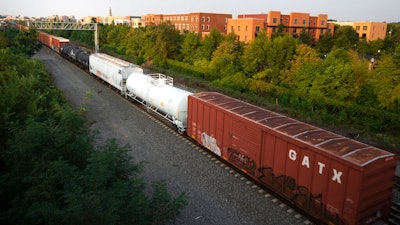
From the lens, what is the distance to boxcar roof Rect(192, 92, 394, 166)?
34.7 feet

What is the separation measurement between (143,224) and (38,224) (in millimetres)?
2381

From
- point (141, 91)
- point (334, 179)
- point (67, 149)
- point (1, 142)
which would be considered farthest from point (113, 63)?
point (334, 179)

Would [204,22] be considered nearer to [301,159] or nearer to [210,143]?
[210,143]

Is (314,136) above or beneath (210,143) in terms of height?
above

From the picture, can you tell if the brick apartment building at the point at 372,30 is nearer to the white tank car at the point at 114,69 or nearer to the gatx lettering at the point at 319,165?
the white tank car at the point at 114,69

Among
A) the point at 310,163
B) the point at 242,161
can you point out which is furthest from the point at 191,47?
the point at 310,163

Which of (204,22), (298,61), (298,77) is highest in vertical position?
(204,22)

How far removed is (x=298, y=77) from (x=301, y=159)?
20864 mm

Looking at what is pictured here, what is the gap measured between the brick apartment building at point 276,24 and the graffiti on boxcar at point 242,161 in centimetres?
4845

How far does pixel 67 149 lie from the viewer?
30.9 feet

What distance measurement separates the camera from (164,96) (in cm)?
2173

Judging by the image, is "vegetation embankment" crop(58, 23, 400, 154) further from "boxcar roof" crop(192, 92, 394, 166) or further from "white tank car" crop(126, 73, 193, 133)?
"white tank car" crop(126, 73, 193, 133)

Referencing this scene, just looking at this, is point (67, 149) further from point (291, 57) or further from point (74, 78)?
point (74, 78)

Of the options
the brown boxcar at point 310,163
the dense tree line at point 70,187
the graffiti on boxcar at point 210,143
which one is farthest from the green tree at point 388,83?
the dense tree line at point 70,187
